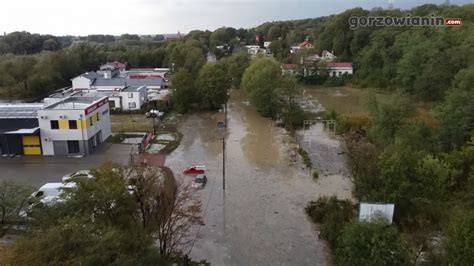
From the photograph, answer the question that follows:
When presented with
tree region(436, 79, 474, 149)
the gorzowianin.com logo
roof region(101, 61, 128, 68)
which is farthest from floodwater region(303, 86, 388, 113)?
roof region(101, 61, 128, 68)

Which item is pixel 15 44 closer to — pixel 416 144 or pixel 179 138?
pixel 179 138

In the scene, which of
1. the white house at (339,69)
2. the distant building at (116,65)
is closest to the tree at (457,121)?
the white house at (339,69)

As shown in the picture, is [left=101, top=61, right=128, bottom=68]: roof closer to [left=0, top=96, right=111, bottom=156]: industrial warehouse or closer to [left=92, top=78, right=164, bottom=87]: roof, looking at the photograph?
[left=92, top=78, right=164, bottom=87]: roof

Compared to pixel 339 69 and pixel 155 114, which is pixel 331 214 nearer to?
pixel 155 114

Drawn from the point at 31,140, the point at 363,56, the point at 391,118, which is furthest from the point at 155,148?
the point at 363,56

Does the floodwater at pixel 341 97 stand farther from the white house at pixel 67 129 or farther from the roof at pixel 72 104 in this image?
the white house at pixel 67 129

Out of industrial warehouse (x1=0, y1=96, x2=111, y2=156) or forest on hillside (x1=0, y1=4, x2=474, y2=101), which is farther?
forest on hillside (x1=0, y1=4, x2=474, y2=101)
